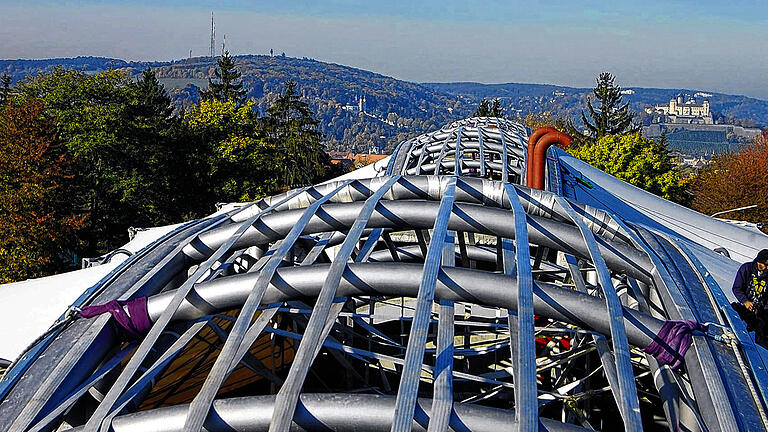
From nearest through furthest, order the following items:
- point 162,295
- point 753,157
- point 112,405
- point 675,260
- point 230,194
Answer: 1. point 112,405
2. point 162,295
3. point 675,260
4. point 230,194
5. point 753,157

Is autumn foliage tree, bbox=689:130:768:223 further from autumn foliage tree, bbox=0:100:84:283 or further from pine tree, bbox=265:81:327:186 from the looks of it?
autumn foliage tree, bbox=0:100:84:283

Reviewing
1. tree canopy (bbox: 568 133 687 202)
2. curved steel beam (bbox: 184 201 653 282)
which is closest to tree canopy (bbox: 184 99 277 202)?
tree canopy (bbox: 568 133 687 202)

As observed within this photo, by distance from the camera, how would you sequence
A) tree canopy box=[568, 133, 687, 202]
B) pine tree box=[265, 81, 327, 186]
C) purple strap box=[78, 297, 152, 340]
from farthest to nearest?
pine tree box=[265, 81, 327, 186] → tree canopy box=[568, 133, 687, 202] → purple strap box=[78, 297, 152, 340]

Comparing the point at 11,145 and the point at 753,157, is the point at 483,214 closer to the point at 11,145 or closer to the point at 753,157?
the point at 11,145

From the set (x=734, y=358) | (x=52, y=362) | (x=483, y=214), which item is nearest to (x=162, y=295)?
(x=52, y=362)

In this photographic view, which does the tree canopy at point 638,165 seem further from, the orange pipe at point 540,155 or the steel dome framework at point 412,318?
the steel dome framework at point 412,318

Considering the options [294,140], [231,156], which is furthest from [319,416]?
[294,140]
